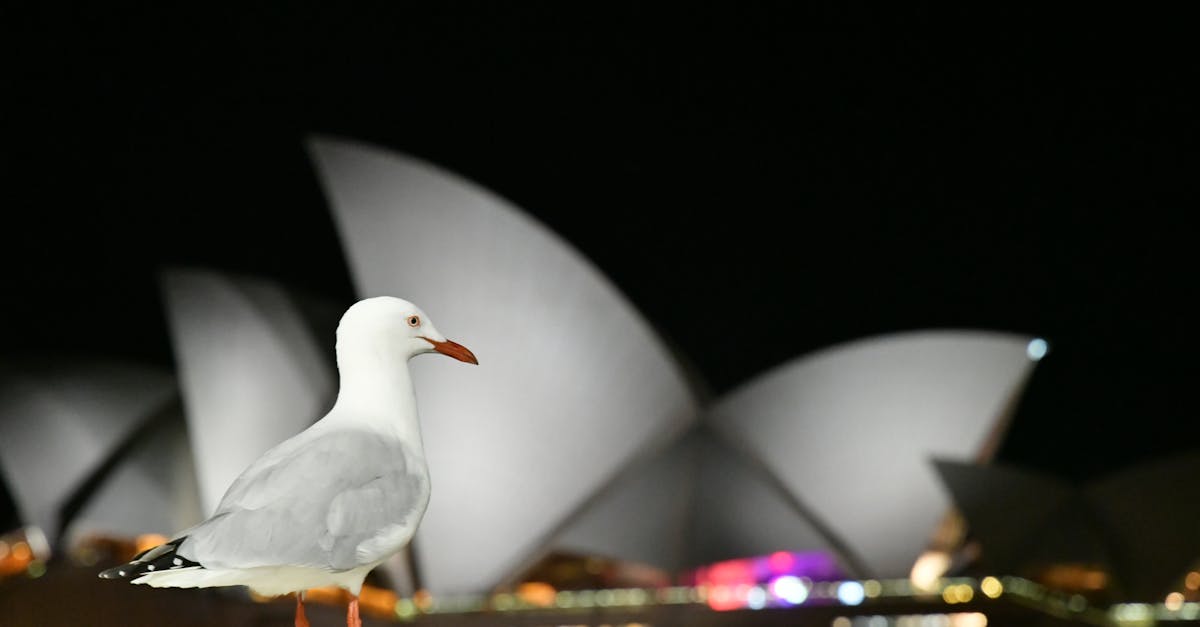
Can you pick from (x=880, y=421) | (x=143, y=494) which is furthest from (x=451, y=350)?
(x=143, y=494)

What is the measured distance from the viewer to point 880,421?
1477cm

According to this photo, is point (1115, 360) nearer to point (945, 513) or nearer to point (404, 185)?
point (945, 513)

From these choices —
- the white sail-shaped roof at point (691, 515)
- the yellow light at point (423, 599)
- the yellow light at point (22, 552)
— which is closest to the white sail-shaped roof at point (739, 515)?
the white sail-shaped roof at point (691, 515)

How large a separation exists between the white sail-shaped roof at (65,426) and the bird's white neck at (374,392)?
18282 mm

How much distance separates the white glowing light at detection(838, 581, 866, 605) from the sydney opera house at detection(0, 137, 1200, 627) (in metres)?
0.14

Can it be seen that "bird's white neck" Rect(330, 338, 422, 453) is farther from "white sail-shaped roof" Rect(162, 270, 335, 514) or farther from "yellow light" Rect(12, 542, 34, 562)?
"yellow light" Rect(12, 542, 34, 562)

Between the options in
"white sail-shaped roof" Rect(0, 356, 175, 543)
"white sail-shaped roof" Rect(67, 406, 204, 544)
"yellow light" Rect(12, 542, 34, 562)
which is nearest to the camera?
"white sail-shaped roof" Rect(0, 356, 175, 543)

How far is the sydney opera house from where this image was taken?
11797 millimetres

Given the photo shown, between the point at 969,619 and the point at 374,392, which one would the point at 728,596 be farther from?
the point at 374,392

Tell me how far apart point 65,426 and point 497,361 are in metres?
10.7

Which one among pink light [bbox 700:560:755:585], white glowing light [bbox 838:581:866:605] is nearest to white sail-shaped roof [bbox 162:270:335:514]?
pink light [bbox 700:560:755:585]

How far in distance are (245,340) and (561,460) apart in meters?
4.07

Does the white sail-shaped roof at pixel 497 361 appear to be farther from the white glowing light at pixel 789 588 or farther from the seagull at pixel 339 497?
the seagull at pixel 339 497

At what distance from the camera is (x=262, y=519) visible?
92.0 inches
